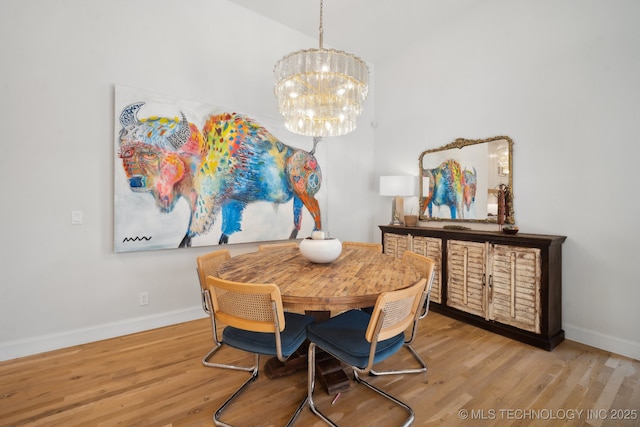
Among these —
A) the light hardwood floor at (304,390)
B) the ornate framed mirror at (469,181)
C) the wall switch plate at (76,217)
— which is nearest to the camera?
the light hardwood floor at (304,390)

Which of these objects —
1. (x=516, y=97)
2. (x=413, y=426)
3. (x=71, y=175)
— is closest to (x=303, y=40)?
(x=516, y=97)

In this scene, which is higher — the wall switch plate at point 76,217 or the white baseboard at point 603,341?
the wall switch plate at point 76,217

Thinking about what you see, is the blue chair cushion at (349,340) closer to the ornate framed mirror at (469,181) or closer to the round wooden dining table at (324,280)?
the round wooden dining table at (324,280)

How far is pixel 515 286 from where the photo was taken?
100 inches

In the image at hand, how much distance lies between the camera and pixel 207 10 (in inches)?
118

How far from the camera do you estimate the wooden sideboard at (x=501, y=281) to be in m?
2.39

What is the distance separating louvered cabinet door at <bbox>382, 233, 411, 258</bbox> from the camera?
11.5 feet

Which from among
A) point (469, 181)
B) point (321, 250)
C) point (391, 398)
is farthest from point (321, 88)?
point (391, 398)

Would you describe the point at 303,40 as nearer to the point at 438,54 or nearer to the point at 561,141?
the point at 438,54

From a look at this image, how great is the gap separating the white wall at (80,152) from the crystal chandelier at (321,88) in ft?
4.01

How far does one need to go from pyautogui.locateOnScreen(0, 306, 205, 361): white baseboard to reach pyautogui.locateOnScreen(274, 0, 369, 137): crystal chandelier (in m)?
2.19

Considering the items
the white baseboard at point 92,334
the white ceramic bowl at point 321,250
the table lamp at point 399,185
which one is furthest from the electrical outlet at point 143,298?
the table lamp at point 399,185

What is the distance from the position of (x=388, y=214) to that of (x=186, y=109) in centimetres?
296

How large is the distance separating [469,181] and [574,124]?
100 cm
